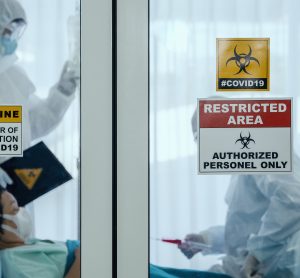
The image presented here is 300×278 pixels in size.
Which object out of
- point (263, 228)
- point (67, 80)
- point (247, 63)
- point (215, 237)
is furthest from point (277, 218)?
point (67, 80)

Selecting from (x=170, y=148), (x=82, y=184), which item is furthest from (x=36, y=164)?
(x=170, y=148)

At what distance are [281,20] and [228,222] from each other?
725 millimetres

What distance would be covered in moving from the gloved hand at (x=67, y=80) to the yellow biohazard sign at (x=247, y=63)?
1.67 feet

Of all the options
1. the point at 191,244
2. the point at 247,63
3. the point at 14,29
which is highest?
the point at 14,29

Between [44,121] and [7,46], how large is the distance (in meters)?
0.29

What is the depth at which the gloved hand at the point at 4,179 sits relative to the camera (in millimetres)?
1497

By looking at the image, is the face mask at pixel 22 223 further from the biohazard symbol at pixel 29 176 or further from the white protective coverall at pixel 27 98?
the white protective coverall at pixel 27 98

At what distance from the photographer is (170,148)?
4.90 feet

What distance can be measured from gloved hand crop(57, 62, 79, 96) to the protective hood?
23 centimetres

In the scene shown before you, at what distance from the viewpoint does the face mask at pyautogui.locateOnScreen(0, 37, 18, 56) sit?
1.49 metres

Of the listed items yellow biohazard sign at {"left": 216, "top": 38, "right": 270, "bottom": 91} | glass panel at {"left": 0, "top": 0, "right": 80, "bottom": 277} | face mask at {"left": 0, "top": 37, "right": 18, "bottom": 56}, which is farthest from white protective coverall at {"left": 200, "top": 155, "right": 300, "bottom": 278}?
face mask at {"left": 0, "top": 37, "right": 18, "bottom": 56}

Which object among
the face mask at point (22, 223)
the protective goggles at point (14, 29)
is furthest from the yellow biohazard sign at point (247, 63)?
the face mask at point (22, 223)

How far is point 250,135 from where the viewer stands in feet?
4.84

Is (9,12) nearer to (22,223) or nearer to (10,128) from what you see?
(10,128)
